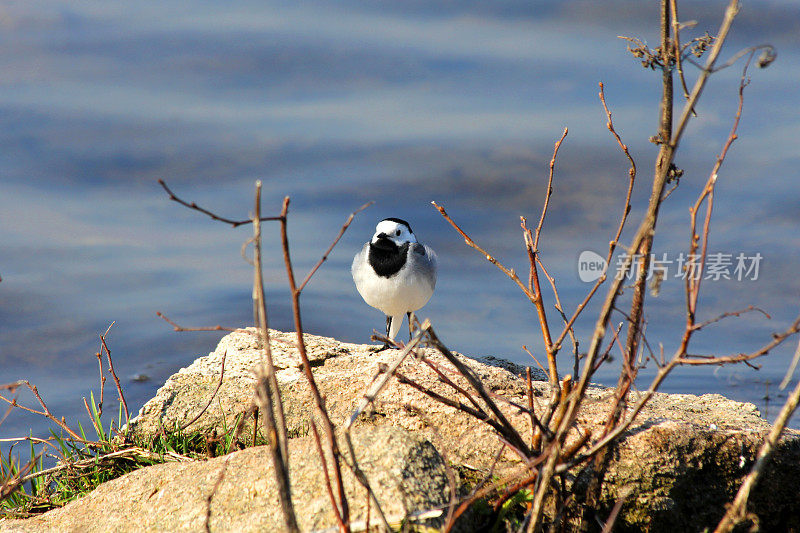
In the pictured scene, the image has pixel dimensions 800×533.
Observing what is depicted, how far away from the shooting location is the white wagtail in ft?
20.4

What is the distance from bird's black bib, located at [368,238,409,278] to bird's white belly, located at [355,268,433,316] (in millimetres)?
49

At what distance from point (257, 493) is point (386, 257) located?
350cm

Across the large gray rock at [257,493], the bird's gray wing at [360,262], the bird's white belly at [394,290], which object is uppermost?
the bird's gray wing at [360,262]

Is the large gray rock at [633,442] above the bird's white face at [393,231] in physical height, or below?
below

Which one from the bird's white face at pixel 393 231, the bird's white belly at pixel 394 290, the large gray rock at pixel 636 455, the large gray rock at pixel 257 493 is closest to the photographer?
the large gray rock at pixel 257 493

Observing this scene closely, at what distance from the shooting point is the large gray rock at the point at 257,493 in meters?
2.76

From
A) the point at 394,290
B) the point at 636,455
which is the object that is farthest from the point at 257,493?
the point at 394,290

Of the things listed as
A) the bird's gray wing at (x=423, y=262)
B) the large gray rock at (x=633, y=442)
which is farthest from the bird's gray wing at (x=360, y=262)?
the large gray rock at (x=633, y=442)

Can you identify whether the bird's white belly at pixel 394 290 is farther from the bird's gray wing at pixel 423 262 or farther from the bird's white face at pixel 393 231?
the bird's white face at pixel 393 231

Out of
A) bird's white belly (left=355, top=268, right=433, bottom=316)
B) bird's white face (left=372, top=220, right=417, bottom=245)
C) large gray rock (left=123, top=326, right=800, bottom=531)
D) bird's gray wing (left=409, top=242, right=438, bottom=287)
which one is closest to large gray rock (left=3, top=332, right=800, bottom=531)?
large gray rock (left=123, top=326, right=800, bottom=531)

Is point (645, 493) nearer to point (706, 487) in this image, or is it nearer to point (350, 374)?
point (706, 487)

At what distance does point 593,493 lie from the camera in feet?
10.3

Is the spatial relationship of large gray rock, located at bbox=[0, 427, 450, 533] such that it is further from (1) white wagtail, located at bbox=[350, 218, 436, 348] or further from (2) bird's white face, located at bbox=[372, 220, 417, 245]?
(2) bird's white face, located at bbox=[372, 220, 417, 245]

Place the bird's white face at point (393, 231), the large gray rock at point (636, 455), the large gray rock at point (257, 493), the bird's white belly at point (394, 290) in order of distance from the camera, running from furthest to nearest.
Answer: the bird's white face at point (393, 231) < the bird's white belly at point (394, 290) < the large gray rock at point (636, 455) < the large gray rock at point (257, 493)
